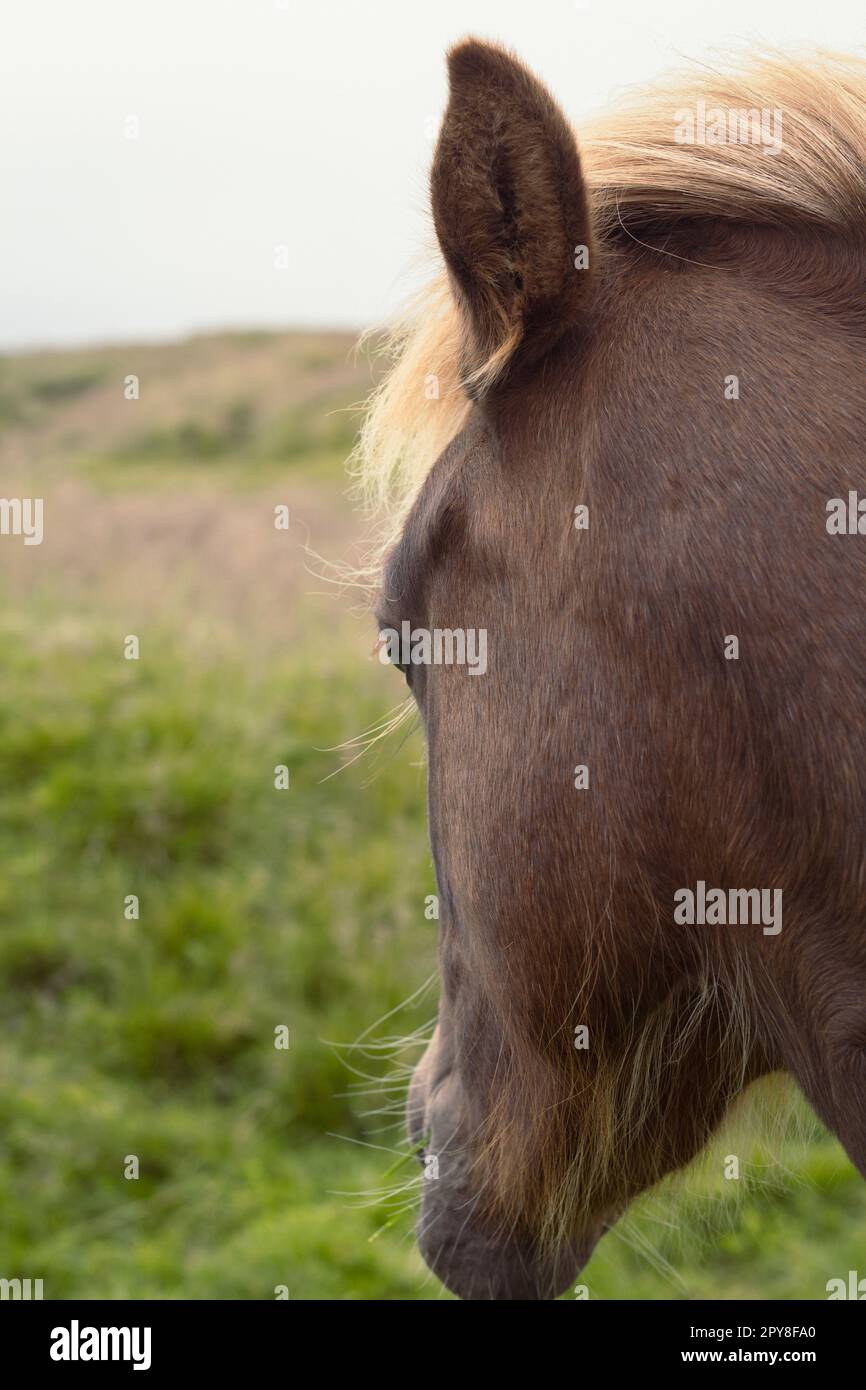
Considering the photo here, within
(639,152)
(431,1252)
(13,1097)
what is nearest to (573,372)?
(639,152)

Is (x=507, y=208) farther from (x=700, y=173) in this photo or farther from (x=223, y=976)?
(x=223, y=976)

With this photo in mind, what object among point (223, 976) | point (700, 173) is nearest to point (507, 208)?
point (700, 173)

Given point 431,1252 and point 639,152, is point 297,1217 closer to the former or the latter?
point 431,1252

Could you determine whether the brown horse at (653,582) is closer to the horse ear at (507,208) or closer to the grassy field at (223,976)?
the horse ear at (507,208)

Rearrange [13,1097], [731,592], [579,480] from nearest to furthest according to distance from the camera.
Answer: [731,592] → [579,480] → [13,1097]

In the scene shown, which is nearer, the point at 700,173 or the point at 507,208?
the point at 507,208

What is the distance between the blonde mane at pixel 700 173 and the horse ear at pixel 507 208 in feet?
0.19

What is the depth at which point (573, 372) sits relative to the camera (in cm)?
157

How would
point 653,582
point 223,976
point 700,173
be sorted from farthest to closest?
point 223,976 → point 700,173 → point 653,582

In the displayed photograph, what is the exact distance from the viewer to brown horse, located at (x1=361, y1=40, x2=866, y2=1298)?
4.60 ft

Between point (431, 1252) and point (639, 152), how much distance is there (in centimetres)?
173

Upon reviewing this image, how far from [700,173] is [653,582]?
57cm

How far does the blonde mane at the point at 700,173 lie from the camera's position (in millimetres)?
1527

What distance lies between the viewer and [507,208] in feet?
4.92
